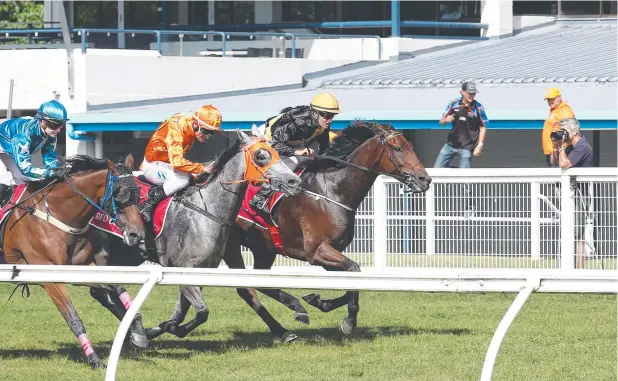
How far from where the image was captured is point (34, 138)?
8.13 meters

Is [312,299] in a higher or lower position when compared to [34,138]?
lower

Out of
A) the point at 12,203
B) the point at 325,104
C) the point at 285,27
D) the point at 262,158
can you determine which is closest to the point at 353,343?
the point at 262,158

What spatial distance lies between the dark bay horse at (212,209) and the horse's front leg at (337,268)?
0.83 meters

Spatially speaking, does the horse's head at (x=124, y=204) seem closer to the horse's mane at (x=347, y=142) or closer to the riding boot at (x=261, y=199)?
the riding boot at (x=261, y=199)

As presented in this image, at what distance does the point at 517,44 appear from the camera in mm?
19016

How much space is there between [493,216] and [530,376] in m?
3.96

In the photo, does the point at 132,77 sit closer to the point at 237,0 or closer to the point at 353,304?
the point at 237,0

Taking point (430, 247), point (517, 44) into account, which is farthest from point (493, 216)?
point (517, 44)

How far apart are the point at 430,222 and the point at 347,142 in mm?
2399

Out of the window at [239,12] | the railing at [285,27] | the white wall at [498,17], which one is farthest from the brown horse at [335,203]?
the window at [239,12]

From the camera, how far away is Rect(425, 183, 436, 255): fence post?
36.9 feet

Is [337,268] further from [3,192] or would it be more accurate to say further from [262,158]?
[3,192]

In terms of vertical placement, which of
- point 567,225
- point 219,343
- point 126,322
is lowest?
point 219,343

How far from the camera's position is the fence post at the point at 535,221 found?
35.2 feet
